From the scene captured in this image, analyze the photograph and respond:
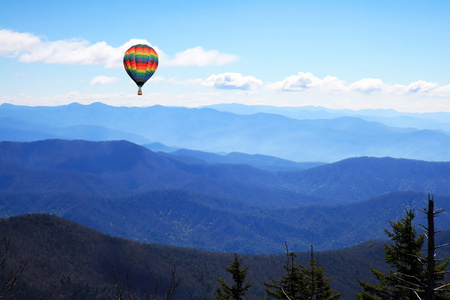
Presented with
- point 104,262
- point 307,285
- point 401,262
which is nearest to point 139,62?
point 307,285

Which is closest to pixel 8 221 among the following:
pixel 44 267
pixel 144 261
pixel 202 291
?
pixel 44 267

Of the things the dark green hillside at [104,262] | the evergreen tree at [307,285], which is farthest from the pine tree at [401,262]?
the dark green hillside at [104,262]

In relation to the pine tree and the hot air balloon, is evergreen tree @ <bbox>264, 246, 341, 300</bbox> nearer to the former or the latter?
the pine tree

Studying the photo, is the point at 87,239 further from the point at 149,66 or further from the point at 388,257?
the point at 388,257

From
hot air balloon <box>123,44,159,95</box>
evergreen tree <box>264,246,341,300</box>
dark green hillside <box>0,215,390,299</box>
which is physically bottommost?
dark green hillside <box>0,215,390,299</box>

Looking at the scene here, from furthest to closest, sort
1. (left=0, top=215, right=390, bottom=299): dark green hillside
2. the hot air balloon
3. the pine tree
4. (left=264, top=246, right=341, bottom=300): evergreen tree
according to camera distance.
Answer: (left=0, top=215, right=390, bottom=299): dark green hillside
the hot air balloon
the pine tree
(left=264, top=246, right=341, bottom=300): evergreen tree

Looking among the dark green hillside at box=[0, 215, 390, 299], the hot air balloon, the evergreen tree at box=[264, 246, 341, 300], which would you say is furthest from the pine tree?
the dark green hillside at box=[0, 215, 390, 299]

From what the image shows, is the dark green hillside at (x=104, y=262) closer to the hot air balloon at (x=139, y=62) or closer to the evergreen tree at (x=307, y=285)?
the hot air balloon at (x=139, y=62)
